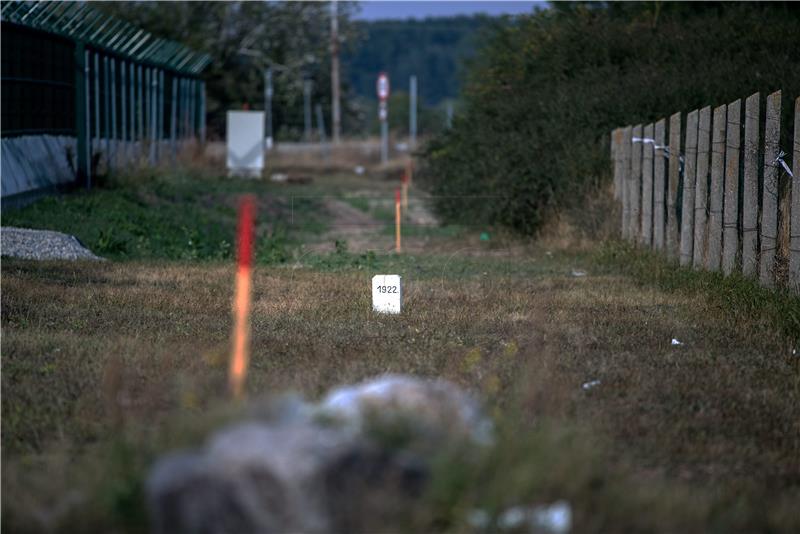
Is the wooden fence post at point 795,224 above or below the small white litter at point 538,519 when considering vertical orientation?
above

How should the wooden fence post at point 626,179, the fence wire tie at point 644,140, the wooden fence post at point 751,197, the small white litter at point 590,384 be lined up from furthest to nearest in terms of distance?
the wooden fence post at point 626,179 → the fence wire tie at point 644,140 → the wooden fence post at point 751,197 → the small white litter at point 590,384

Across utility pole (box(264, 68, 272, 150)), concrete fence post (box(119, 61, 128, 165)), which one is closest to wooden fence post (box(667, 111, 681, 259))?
concrete fence post (box(119, 61, 128, 165))

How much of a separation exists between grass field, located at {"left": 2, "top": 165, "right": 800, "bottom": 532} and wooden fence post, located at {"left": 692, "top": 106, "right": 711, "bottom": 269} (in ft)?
1.23

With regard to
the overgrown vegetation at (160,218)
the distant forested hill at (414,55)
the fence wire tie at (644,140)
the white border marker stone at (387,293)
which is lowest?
the overgrown vegetation at (160,218)

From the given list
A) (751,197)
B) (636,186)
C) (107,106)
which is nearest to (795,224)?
(751,197)

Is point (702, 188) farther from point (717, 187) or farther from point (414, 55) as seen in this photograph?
point (414, 55)

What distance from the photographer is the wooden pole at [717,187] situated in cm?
1328

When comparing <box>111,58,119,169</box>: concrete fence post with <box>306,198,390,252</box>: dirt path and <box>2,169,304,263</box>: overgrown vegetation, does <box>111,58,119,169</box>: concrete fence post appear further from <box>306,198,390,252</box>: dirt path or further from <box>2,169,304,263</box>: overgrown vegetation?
<box>306,198,390,252</box>: dirt path

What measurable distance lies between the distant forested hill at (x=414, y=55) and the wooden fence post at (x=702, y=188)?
15834 centimetres

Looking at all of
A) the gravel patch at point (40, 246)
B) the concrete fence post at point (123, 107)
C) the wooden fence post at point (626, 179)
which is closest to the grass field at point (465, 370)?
the gravel patch at point (40, 246)

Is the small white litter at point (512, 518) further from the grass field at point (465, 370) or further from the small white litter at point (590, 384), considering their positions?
the small white litter at point (590, 384)

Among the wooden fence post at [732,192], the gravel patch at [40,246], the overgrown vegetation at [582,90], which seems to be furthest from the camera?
the overgrown vegetation at [582,90]

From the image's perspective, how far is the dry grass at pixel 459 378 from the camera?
482 centimetres

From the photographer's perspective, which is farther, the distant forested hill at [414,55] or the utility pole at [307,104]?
the distant forested hill at [414,55]
